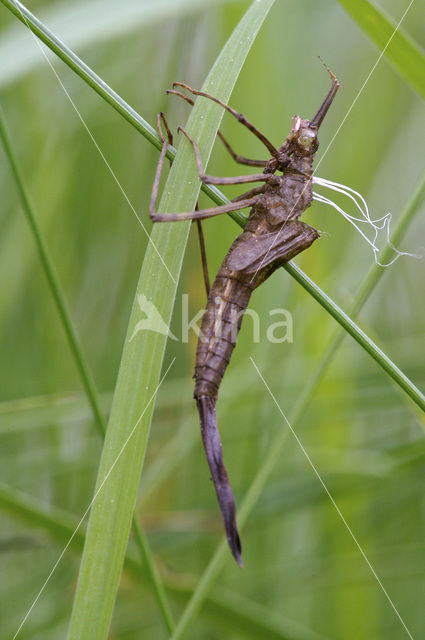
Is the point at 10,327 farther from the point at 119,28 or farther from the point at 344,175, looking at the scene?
the point at 344,175

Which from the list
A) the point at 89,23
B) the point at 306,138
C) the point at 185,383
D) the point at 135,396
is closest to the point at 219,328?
the point at 135,396

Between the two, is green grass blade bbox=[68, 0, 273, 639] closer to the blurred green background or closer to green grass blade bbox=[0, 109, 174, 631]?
green grass blade bbox=[0, 109, 174, 631]

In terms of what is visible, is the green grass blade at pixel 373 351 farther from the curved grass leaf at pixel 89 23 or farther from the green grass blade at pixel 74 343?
the curved grass leaf at pixel 89 23

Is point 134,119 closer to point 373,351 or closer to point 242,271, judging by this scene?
point 242,271

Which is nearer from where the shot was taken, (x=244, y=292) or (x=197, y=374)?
(x=197, y=374)

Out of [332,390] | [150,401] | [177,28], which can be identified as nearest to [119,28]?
[177,28]

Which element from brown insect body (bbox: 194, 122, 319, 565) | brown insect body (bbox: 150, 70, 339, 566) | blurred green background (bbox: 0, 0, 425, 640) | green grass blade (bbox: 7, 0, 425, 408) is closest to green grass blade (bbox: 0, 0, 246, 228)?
green grass blade (bbox: 7, 0, 425, 408)

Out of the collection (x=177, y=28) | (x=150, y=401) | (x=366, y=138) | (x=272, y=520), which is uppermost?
(x=177, y=28)

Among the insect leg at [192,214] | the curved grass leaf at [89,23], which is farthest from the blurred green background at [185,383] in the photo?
the insect leg at [192,214]
